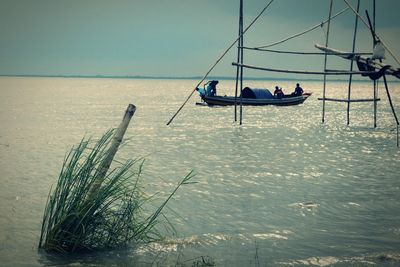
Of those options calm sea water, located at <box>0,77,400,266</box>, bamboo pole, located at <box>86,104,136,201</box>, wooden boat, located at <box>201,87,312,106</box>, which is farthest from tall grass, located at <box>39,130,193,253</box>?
wooden boat, located at <box>201,87,312,106</box>

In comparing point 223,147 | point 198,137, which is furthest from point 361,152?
point 198,137

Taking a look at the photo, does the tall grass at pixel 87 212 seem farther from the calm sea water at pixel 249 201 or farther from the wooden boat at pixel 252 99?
the wooden boat at pixel 252 99

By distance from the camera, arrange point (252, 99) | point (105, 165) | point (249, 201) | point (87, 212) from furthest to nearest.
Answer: point (252, 99)
point (249, 201)
point (105, 165)
point (87, 212)

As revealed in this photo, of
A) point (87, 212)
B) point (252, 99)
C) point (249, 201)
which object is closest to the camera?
point (87, 212)

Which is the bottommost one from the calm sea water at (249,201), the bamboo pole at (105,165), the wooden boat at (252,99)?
the calm sea water at (249,201)

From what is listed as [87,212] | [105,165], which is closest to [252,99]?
[105,165]

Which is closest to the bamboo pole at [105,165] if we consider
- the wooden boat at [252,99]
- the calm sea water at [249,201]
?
the calm sea water at [249,201]

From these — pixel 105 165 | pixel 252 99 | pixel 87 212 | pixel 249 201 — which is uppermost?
pixel 252 99

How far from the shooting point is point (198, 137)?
22.7m

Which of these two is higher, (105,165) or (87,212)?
(105,165)

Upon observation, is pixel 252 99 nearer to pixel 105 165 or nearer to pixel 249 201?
pixel 249 201

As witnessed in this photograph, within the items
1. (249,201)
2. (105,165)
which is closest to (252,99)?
(249,201)

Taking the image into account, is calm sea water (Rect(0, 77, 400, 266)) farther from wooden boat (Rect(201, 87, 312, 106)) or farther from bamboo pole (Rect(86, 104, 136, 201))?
wooden boat (Rect(201, 87, 312, 106))

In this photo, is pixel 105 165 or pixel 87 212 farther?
pixel 105 165
